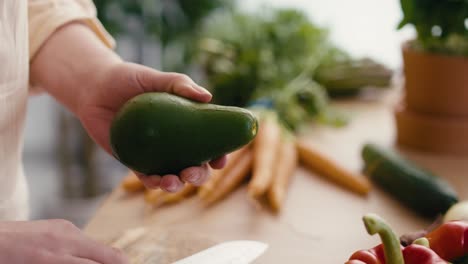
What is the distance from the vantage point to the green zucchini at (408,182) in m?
1.16

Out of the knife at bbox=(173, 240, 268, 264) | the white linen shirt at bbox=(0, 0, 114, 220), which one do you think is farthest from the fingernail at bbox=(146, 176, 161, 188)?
the white linen shirt at bbox=(0, 0, 114, 220)

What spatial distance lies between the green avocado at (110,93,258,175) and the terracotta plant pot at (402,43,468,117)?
75 centimetres

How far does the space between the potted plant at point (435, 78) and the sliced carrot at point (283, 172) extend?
326 mm

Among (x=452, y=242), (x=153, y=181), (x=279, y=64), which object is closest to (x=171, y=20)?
(x=279, y=64)

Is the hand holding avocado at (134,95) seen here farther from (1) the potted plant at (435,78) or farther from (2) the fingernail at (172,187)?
(1) the potted plant at (435,78)

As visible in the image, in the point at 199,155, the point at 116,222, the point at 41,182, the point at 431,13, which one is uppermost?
the point at 431,13

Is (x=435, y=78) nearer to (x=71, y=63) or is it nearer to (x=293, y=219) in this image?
(x=293, y=219)

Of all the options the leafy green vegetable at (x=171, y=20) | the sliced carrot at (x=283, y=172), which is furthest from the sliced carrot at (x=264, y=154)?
the leafy green vegetable at (x=171, y=20)

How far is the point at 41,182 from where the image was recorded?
2.91m

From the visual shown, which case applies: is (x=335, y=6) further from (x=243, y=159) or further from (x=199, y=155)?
(x=199, y=155)

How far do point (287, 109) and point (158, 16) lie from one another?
1.06 m

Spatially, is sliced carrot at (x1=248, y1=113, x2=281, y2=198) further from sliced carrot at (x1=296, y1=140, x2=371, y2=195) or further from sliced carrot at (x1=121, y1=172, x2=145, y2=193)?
sliced carrot at (x1=121, y1=172, x2=145, y2=193)

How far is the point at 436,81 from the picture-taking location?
4.71 feet

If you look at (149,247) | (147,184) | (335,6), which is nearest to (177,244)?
(149,247)
